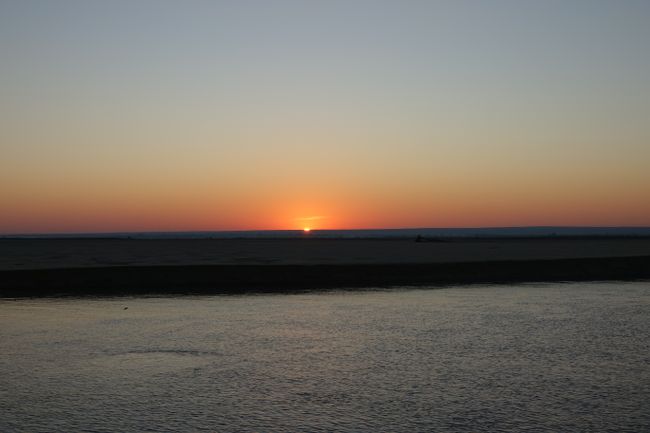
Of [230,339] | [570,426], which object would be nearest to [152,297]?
[230,339]

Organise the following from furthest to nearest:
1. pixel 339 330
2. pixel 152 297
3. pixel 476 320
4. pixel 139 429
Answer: pixel 152 297
pixel 476 320
pixel 339 330
pixel 139 429

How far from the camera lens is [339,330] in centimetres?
1741

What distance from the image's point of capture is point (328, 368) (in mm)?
12844

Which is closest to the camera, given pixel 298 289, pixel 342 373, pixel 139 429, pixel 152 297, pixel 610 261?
pixel 139 429

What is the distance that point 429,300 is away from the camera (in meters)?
24.2

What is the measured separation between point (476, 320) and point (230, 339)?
705 centimetres

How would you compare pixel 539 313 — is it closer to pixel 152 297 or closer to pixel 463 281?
pixel 463 281

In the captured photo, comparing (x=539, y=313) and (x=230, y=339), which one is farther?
(x=539, y=313)

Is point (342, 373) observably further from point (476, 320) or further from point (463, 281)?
point (463, 281)

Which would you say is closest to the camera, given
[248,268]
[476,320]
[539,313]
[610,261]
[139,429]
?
[139,429]

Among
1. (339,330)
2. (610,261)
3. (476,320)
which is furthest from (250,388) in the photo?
(610,261)

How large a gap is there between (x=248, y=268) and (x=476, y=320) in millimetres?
17147

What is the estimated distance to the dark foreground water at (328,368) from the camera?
9617 millimetres

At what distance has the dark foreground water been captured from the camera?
31.6 feet
